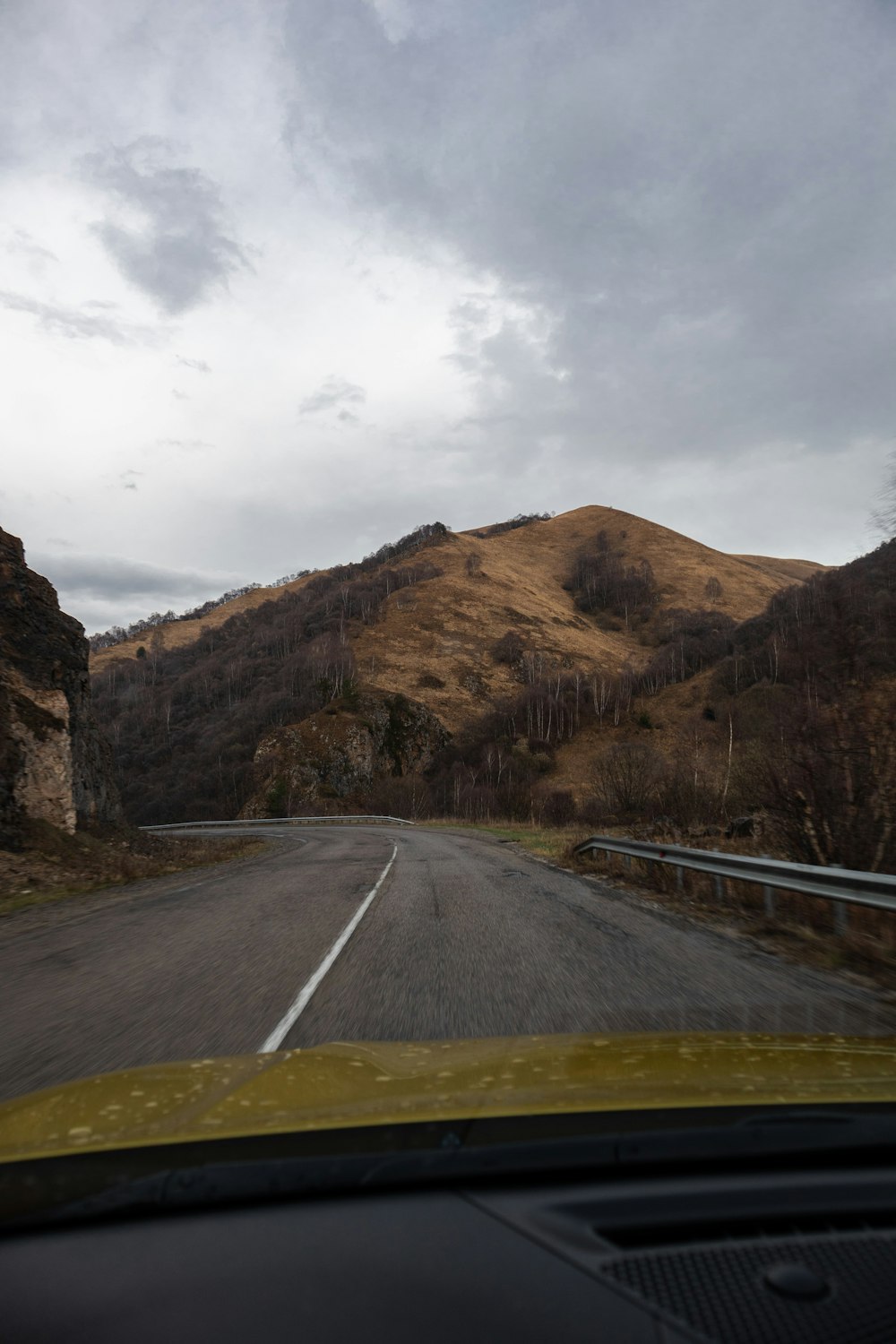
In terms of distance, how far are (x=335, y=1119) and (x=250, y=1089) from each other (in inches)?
19.4

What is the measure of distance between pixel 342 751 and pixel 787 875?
58.8 m

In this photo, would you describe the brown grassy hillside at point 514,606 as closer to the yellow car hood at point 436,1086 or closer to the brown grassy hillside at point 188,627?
the brown grassy hillside at point 188,627

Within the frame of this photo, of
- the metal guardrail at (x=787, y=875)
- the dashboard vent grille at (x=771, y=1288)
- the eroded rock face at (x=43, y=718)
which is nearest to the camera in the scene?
the dashboard vent grille at (x=771, y=1288)

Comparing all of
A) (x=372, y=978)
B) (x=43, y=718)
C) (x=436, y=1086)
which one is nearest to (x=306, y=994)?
(x=372, y=978)

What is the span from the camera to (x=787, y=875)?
755cm

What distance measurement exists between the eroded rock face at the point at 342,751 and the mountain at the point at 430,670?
0.19 meters

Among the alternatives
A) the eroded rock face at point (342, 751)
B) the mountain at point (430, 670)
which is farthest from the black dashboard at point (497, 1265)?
the eroded rock face at point (342, 751)

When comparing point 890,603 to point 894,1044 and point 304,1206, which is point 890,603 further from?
point 304,1206

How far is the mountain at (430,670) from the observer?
6400 cm

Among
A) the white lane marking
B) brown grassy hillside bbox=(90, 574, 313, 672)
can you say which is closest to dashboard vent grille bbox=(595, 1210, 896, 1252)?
the white lane marking

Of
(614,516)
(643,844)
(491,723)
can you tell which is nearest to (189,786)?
(491,723)

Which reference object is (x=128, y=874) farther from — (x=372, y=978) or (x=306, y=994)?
(x=306, y=994)

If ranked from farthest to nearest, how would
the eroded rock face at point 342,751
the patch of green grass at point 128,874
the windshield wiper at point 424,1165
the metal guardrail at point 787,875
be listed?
1. the eroded rock face at point 342,751
2. the patch of green grass at point 128,874
3. the metal guardrail at point 787,875
4. the windshield wiper at point 424,1165

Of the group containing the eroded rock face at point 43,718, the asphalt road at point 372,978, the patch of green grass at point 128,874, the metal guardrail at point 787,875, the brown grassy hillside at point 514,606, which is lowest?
the patch of green grass at point 128,874
